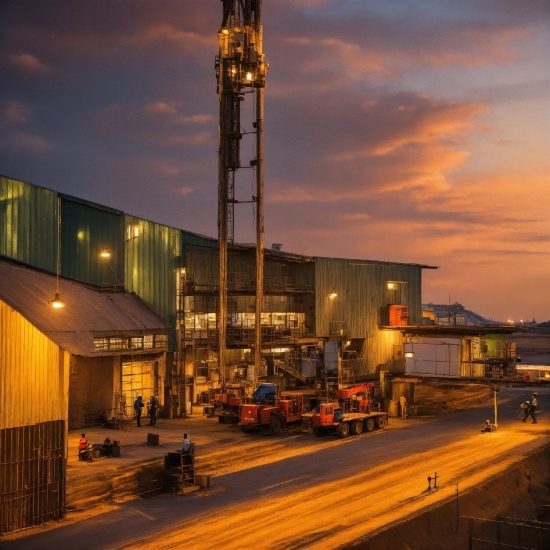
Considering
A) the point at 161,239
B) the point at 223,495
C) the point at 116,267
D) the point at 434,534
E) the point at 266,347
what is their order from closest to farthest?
the point at 434,534, the point at 223,495, the point at 116,267, the point at 161,239, the point at 266,347

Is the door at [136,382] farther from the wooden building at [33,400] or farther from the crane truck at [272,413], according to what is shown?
the wooden building at [33,400]

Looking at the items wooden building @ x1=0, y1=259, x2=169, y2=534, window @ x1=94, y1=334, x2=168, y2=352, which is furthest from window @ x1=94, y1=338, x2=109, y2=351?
wooden building @ x1=0, y1=259, x2=169, y2=534

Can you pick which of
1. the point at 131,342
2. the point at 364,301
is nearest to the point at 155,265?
the point at 131,342

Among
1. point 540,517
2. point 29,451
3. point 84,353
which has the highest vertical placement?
point 84,353

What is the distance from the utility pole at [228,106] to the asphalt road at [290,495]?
449 inches

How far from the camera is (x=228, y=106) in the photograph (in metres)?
55.4

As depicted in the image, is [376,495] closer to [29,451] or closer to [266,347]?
[29,451]

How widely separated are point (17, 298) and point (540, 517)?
23957mm

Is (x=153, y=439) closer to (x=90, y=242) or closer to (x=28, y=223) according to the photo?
(x=28, y=223)

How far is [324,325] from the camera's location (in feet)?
197

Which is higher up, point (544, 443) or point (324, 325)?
point (324, 325)

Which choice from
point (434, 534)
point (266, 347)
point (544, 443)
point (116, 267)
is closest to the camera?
point (434, 534)

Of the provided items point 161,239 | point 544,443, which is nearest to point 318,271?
point 161,239

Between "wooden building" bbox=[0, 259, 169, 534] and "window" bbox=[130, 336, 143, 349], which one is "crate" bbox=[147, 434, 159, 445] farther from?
"window" bbox=[130, 336, 143, 349]
